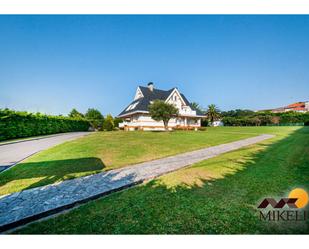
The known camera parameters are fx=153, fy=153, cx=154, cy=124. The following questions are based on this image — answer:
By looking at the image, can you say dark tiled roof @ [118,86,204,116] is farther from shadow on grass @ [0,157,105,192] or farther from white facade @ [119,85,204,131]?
shadow on grass @ [0,157,105,192]

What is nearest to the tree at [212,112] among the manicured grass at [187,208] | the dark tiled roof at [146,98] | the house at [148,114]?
the house at [148,114]

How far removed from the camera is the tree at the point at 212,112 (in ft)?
151

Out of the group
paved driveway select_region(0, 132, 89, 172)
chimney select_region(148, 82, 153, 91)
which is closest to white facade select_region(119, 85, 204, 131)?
chimney select_region(148, 82, 153, 91)

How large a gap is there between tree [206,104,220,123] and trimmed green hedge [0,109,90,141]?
37.4 metres

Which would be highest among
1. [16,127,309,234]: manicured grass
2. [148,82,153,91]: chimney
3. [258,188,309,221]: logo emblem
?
[148,82,153,91]: chimney

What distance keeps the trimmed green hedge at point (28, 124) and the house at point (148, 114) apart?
35.0 ft

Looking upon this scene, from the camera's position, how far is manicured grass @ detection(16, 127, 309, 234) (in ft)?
8.48

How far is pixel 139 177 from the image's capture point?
4969 mm

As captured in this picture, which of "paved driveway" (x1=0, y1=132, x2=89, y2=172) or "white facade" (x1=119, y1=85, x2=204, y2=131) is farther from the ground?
"white facade" (x1=119, y1=85, x2=204, y2=131)

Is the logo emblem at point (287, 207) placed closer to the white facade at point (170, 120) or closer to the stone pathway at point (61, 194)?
the stone pathway at point (61, 194)

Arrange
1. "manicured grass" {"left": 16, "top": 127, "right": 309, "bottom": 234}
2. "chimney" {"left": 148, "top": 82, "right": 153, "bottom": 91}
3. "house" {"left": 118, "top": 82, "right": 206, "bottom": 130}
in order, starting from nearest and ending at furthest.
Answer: "manicured grass" {"left": 16, "top": 127, "right": 309, "bottom": 234}
"house" {"left": 118, "top": 82, "right": 206, "bottom": 130}
"chimney" {"left": 148, "top": 82, "right": 153, "bottom": 91}

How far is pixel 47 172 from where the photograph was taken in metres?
5.63

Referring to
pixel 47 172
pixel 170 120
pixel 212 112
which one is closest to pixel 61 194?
pixel 47 172
